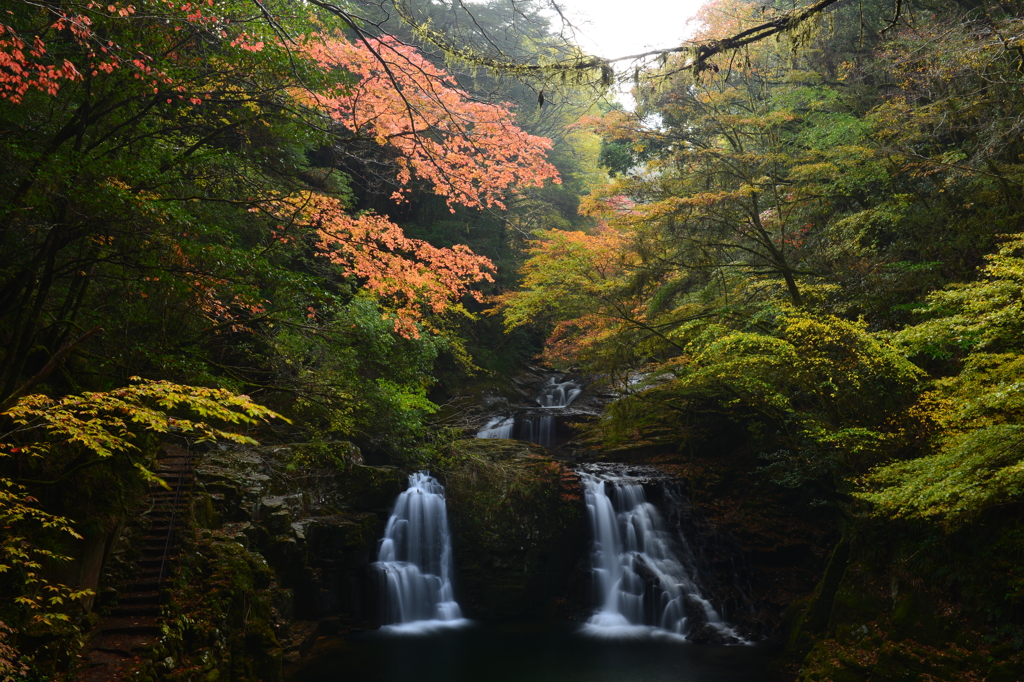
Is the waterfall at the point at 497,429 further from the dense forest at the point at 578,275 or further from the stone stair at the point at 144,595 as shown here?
the stone stair at the point at 144,595

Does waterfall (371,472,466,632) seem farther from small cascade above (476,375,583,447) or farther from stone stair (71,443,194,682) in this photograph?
stone stair (71,443,194,682)

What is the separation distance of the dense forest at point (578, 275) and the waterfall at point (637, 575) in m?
1.71

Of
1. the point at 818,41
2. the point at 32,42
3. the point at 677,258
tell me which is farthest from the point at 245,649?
the point at 818,41

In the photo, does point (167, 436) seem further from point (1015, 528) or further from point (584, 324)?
point (1015, 528)

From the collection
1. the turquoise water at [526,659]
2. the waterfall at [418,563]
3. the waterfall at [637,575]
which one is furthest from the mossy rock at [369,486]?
the waterfall at [637,575]

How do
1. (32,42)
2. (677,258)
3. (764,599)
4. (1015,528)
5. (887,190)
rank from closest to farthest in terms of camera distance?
(32,42), (1015,528), (887,190), (764,599), (677,258)

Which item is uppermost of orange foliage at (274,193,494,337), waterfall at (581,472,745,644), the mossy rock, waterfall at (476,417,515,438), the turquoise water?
orange foliage at (274,193,494,337)

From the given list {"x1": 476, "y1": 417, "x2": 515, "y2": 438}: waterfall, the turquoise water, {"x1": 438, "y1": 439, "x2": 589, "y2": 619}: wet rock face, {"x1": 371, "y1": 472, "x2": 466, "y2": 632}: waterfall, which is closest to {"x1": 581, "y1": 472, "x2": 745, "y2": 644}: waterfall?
{"x1": 438, "y1": 439, "x2": 589, "y2": 619}: wet rock face

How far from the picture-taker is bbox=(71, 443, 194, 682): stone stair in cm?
503

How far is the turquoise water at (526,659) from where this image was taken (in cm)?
853

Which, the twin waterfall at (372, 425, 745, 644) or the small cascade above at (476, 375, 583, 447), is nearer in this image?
the twin waterfall at (372, 425, 745, 644)

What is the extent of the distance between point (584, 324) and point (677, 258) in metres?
2.65

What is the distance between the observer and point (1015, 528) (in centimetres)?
654

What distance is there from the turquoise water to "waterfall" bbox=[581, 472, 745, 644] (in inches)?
25.8
